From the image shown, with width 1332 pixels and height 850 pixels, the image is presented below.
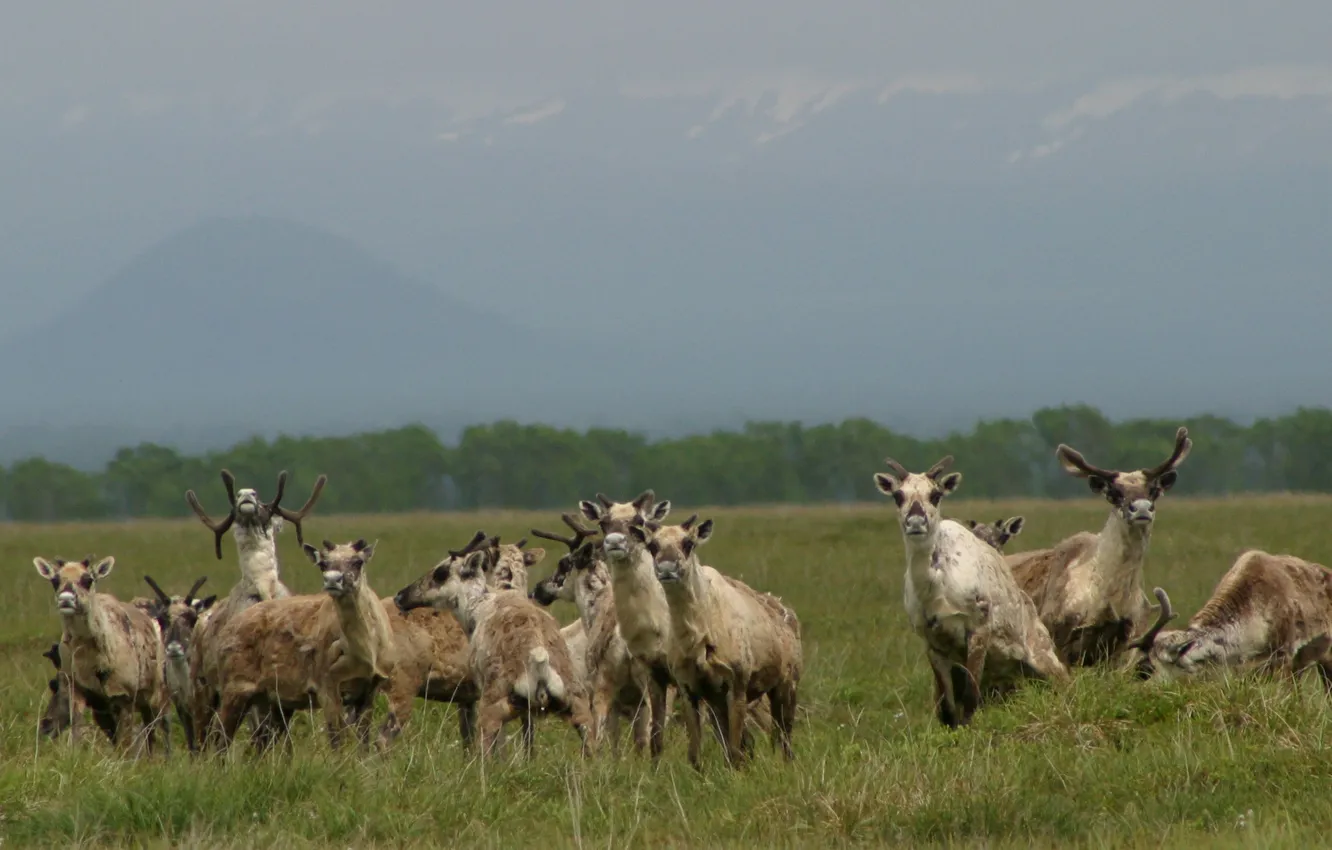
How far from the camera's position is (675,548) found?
12.3 metres

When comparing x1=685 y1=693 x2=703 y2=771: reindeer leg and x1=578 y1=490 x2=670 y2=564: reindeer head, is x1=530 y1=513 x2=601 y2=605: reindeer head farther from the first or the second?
x1=685 y1=693 x2=703 y2=771: reindeer leg

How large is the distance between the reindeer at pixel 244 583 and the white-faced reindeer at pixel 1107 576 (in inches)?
250

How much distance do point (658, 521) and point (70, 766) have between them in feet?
14.7

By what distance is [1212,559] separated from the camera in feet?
94.2

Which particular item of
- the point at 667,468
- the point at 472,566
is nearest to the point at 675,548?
the point at 472,566

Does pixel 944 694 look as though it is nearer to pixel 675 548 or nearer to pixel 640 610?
pixel 640 610

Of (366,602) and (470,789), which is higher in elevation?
(366,602)

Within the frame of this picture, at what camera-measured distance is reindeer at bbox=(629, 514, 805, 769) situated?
12.5 m

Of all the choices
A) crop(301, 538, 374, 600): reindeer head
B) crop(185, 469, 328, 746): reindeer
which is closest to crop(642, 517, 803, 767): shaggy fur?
crop(301, 538, 374, 600): reindeer head

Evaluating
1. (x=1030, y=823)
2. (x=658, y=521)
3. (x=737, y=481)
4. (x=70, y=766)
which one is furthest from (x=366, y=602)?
(x=737, y=481)

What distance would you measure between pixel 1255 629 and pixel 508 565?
640cm

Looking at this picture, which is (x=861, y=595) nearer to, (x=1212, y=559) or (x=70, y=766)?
(x=1212, y=559)

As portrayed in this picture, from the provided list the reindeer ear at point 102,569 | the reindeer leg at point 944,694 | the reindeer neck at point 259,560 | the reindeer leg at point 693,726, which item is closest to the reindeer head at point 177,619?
the reindeer ear at point 102,569

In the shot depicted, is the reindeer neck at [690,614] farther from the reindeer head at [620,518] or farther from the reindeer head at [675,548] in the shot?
the reindeer head at [620,518]
